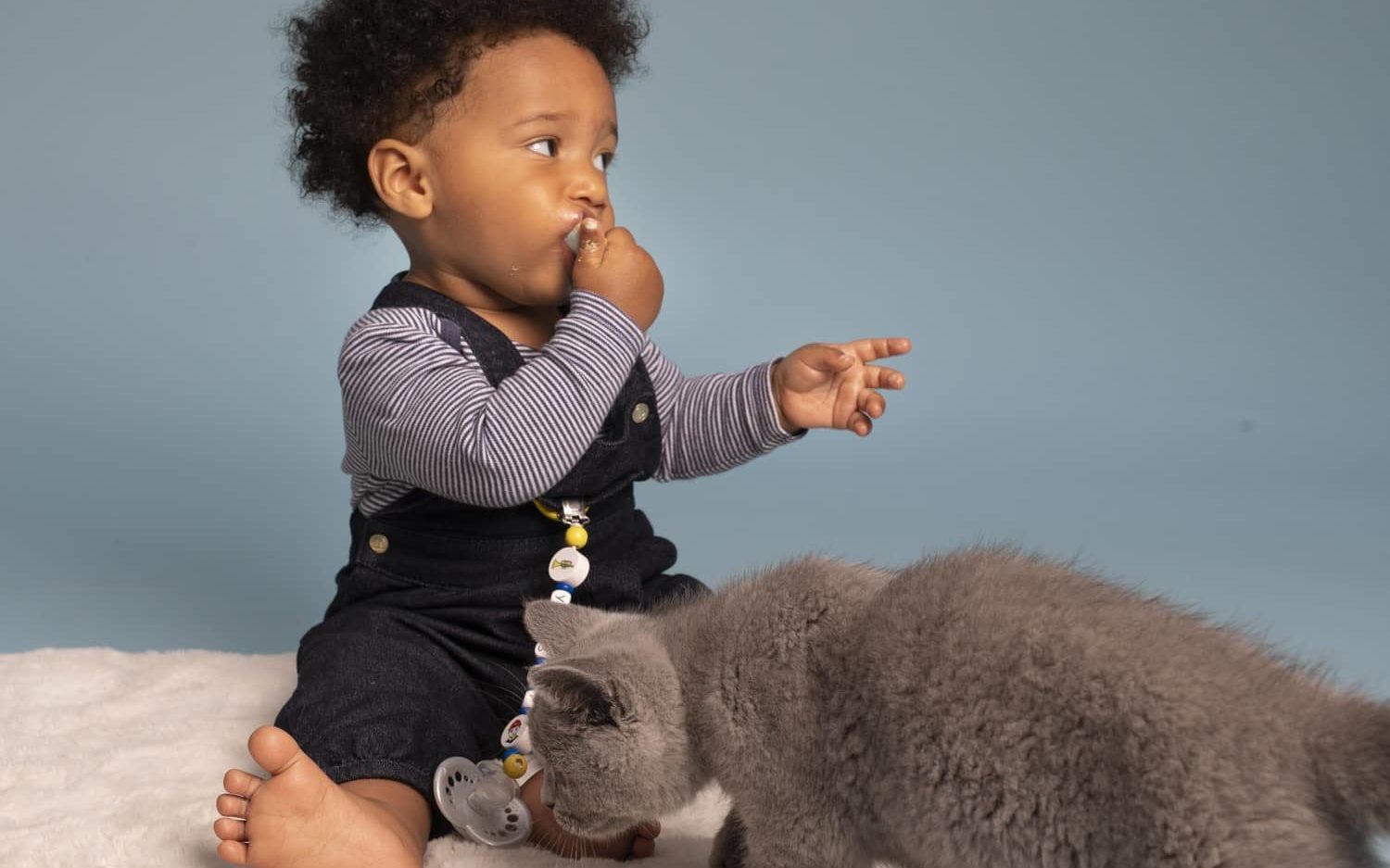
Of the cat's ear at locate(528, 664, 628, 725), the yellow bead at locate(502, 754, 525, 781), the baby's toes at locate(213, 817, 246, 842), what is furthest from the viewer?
the yellow bead at locate(502, 754, 525, 781)

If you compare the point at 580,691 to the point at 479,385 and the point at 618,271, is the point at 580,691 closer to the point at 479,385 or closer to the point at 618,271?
the point at 479,385

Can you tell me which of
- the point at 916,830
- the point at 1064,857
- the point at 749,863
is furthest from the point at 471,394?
the point at 1064,857

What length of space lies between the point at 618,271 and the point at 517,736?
669 mm

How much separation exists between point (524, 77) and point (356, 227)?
1.84 ft

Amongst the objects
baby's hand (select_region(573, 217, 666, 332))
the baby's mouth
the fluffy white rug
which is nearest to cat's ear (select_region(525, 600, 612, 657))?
the fluffy white rug

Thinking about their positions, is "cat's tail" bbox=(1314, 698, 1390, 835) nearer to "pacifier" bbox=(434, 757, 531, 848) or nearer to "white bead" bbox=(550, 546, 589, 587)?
"pacifier" bbox=(434, 757, 531, 848)

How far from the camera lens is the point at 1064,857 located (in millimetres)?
1144

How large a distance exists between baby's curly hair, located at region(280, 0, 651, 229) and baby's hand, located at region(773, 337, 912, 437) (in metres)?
0.59

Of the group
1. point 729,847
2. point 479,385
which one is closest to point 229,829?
point 729,847

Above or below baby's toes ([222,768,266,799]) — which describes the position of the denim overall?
above

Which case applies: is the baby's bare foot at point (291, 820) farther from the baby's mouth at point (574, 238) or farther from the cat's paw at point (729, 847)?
the baby's mouth at point (574, 238)

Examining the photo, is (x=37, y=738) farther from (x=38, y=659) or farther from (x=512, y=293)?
(x=512, y=293)

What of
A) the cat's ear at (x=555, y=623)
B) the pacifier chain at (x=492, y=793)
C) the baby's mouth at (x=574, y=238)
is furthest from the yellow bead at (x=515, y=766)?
the baby's mouth at (x=574, y=238)

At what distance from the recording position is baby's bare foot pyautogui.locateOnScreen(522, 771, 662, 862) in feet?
5.41
